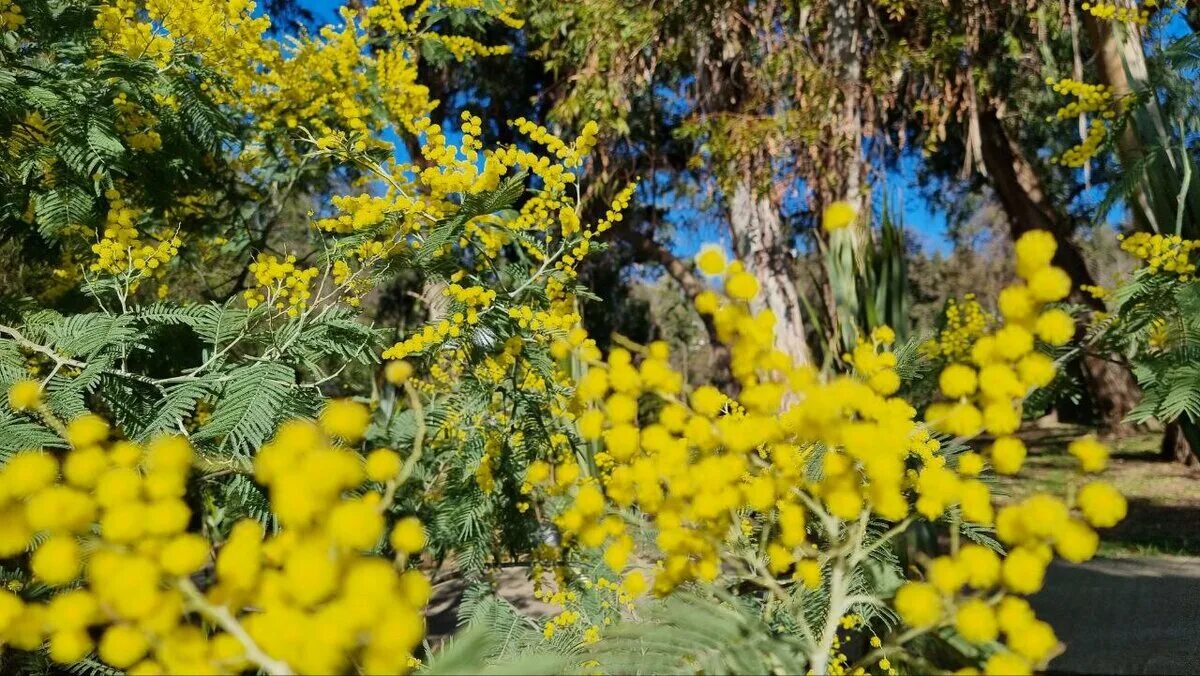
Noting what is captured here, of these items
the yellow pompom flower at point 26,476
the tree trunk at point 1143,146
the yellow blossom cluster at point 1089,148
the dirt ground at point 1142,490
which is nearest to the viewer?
the yellow pompom flower at point 26,476

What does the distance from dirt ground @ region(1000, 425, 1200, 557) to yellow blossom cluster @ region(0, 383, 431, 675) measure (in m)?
4.40

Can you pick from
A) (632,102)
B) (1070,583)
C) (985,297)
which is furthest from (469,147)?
(985,297)

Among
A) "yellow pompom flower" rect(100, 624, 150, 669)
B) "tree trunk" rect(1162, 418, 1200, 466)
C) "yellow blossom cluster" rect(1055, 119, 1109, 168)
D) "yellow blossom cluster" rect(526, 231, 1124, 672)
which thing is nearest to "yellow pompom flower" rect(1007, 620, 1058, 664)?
"yellow blossom cluster" rect(526, 231, 1124, 672)

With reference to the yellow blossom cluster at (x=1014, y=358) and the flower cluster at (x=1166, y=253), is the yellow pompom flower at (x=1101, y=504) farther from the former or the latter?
the flower cluster at (x=1166, y=253)

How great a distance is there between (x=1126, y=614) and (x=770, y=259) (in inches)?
130

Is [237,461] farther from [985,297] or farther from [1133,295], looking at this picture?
[985,297]

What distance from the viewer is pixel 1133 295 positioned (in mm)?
2617

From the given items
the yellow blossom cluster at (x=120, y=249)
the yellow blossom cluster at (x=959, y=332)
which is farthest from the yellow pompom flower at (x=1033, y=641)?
the yellow blossom cluster at (x=959, y=332)

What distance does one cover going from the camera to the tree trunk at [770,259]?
575 centimetres

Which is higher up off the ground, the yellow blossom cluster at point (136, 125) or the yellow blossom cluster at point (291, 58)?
the yellow blossom cluster at point (291, 58)

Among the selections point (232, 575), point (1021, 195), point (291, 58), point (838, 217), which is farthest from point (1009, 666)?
point (1021, 195)

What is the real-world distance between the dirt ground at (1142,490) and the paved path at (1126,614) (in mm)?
610

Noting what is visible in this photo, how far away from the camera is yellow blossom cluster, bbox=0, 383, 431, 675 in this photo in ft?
1.72

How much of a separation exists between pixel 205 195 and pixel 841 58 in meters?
4.42
